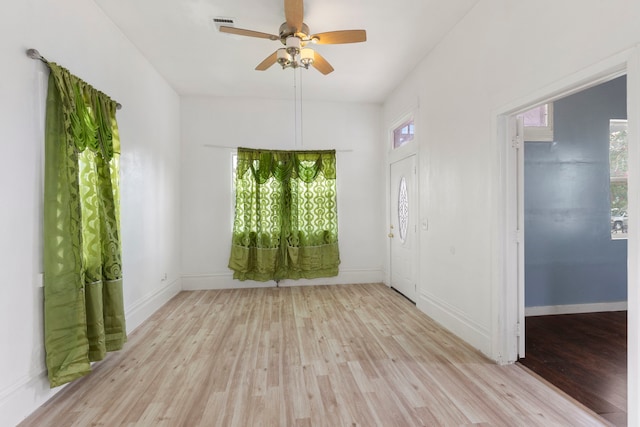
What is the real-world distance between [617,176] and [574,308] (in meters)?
1.70

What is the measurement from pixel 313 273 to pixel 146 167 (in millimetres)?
2888

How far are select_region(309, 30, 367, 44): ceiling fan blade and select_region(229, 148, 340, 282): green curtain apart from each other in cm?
247

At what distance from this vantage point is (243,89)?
15.1ft

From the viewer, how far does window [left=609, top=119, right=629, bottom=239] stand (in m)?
3.69

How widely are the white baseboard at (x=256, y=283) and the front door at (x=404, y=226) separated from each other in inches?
19.8

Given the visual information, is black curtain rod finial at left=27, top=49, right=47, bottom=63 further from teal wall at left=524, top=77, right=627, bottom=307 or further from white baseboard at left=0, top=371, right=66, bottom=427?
teal wall at left=524, top=77, right=627, bottom=307

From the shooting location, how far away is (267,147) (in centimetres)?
506

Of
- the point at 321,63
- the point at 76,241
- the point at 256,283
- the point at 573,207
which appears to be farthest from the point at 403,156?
the point at 76,241

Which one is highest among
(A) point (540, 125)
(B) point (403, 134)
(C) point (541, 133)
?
(B) point (403, 134)

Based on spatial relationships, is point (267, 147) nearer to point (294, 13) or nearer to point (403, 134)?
point (403, 134)

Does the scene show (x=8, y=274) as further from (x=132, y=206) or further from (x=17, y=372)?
(x=132, y=206)

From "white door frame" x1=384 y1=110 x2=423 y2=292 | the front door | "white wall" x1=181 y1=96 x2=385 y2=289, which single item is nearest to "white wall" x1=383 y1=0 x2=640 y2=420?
"white door frame" x1=384 y1=110 x2=423 y2=292

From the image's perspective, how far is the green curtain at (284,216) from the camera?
16.0ft

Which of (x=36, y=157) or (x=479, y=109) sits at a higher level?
(x=479, y=109)
